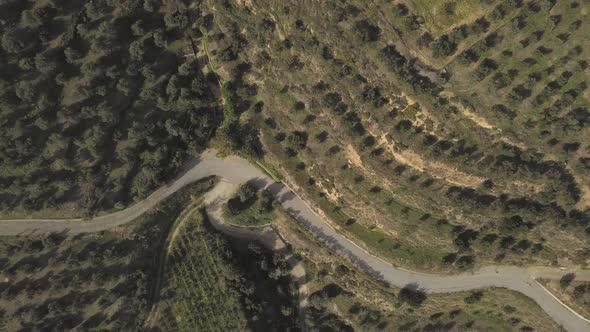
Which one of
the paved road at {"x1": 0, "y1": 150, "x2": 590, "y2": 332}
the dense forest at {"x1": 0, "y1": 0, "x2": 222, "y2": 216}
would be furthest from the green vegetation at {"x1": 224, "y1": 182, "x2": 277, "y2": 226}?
the dense forest at {"x1": 0, "y1": 0, "x2": 222, "y2": 216}

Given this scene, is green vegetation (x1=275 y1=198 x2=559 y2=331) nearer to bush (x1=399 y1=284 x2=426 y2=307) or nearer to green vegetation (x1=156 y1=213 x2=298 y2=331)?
bush (x1=399 y1=284 x2=426 y2=307)

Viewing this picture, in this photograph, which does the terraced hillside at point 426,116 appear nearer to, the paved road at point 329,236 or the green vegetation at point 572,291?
the paved road at point 329,236

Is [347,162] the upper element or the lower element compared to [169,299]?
upper

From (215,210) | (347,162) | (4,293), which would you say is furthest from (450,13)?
(4,293)

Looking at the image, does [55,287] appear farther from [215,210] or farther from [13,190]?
[215,210]

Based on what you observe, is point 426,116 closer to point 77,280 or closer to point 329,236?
point 329,236
